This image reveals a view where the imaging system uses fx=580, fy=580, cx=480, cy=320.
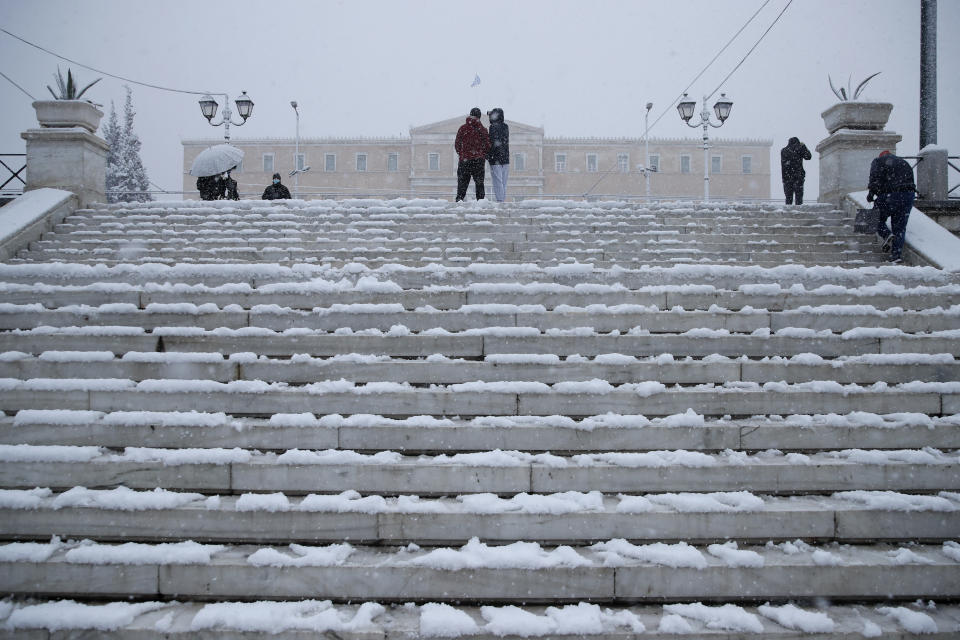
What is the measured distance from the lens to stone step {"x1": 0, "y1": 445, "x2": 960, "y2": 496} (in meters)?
3.75

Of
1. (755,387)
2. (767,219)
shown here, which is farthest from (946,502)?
(767,219)

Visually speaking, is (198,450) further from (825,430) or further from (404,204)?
(404,204)

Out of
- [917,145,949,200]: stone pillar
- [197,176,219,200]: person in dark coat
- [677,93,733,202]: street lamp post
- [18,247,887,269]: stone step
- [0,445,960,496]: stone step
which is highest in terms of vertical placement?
[677,93,733,202]: street lamp post

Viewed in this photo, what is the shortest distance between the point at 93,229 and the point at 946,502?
32.0 ft

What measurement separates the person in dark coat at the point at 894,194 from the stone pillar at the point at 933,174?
1999 millimetres

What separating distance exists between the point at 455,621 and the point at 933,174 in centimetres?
968

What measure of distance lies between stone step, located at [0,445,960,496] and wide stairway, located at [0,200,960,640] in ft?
0.05

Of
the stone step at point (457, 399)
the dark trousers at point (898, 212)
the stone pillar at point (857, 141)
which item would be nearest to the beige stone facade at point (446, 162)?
the stone pillar at point (857, 141)

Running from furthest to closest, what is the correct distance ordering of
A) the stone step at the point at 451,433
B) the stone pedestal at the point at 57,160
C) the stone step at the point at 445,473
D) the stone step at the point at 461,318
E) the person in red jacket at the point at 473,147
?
1. the person in red jacket at the point at 473,147
2. the stone pedestal at the point at 57,160
3. the stone step at the point at 461,318
4. the stone step at the point at 451,433
5. the stone step at the point at 445,473

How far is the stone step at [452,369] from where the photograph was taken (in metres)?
4.58

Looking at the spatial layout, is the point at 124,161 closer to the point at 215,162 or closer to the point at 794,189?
the point at 215,162

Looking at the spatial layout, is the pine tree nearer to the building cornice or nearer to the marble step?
the building cornice

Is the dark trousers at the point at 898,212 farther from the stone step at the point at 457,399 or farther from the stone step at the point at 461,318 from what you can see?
the stone step at the point at 457,399

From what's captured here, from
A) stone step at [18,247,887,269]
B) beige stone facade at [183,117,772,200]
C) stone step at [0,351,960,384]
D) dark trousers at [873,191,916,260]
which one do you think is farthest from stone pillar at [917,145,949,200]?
beige stone facade at [183,117,772,200]
